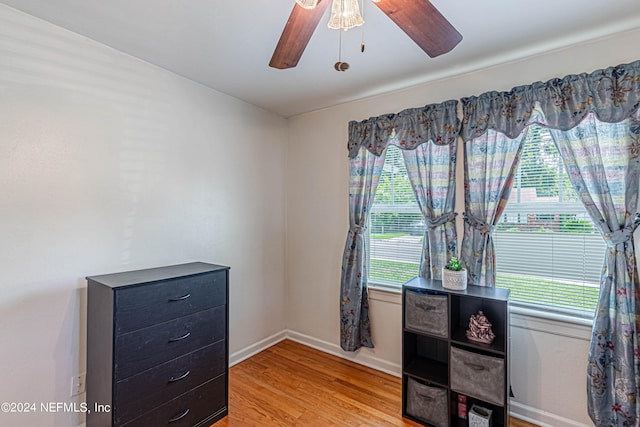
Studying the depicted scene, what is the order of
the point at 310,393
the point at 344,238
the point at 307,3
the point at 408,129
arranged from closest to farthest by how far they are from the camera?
the point at 307,3
the point at 310,393
the point at 408,129
the point at 344,238

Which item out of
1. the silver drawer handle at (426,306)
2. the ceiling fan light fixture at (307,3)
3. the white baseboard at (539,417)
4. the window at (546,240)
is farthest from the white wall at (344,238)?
the ceiling fan light fixture at (307,3)

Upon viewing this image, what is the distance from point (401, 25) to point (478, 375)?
79.7 inches

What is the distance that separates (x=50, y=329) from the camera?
5.81ft

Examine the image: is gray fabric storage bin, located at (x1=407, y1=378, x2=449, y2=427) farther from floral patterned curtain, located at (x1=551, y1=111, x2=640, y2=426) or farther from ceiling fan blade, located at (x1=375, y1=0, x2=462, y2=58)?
ceiling fan blade, located at (x1=375, y1=0, x2=462, y2=58)

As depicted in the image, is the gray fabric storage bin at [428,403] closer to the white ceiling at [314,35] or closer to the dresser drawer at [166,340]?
the dresser drawer at [166,340]

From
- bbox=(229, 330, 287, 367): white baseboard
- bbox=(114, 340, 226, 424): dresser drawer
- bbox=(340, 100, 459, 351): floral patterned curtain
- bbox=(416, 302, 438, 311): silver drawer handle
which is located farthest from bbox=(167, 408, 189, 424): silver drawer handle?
A: bbox=(416, 302, 438, 311): silver drawer handle

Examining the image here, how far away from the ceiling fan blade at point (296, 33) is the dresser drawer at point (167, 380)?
1.86 metres

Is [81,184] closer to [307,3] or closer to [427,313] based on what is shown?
[307,3]

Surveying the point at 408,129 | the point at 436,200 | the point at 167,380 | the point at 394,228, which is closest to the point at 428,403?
the point at 394,228

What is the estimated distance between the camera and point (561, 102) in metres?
1.93

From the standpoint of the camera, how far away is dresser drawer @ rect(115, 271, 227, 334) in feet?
5.41

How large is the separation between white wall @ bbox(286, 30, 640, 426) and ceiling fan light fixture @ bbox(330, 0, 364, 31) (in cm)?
156

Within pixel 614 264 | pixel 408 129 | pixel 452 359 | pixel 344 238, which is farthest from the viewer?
pixel 344 238

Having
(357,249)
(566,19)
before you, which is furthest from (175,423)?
(566,19)
